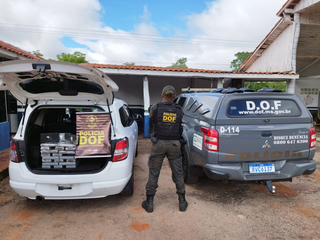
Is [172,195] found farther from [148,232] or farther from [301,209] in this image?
[301,209]

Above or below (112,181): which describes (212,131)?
above

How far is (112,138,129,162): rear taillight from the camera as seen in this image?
279 cm

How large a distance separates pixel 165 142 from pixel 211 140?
64 cm

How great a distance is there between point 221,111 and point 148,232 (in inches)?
71.2

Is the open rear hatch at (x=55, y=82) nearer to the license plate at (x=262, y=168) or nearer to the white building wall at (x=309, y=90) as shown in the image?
the license plate at (x=262, y=168)

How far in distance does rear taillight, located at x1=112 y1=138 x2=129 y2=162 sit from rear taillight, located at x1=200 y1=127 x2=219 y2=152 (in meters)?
1.13

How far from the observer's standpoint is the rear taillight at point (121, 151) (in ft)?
9.14

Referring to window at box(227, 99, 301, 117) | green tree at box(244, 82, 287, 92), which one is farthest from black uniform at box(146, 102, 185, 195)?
green tree at box(244, 82, 287, 92)

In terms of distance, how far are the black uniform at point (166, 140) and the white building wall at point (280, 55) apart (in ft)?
27.9

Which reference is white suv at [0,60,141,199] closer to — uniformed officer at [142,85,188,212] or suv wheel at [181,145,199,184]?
uniformed officer at [142,85,188,212]

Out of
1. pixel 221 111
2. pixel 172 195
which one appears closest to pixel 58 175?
pixel 172 195

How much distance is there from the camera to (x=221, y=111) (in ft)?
9.53

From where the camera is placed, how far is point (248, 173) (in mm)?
2898

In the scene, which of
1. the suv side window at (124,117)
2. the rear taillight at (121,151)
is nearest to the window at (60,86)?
the suv side window at (124,117)
